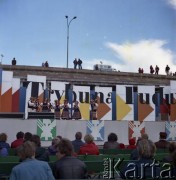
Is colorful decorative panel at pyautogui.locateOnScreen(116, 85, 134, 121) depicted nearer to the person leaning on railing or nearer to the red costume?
the red costume

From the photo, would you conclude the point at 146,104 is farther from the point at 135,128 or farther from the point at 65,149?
the point at 65,149

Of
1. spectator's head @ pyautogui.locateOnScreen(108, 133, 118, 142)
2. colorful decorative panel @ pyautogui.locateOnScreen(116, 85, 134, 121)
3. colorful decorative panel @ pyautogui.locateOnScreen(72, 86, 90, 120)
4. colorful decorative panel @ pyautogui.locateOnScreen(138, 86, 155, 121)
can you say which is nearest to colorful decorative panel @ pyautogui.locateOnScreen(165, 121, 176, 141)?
colorful decorative panel @ pyautogui.locateOnScreen(116, 85, 134, 121)

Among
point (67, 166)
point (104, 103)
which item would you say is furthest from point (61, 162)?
point (104, 103)

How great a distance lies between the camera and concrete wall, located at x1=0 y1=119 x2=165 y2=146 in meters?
19.8

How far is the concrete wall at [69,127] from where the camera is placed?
19750 millimetres

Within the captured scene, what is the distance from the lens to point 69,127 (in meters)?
21.6

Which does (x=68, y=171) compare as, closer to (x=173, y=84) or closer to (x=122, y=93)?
(x=122, y=93)

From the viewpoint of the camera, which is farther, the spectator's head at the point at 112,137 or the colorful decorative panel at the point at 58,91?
the colorful decorative panel at the point at 58,91

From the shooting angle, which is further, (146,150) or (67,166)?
(146,150)

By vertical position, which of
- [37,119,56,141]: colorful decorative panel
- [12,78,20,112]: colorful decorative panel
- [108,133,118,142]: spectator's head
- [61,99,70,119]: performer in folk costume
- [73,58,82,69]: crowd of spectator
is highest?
[73,58,82,69]: crowd of spectator

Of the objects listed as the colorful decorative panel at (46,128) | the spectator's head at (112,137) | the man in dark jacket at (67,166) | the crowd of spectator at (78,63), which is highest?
the crowd of spectator at (78,63)

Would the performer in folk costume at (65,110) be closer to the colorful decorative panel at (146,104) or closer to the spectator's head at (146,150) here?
the colorful decorative panel at (146,104)

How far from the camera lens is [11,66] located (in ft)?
112

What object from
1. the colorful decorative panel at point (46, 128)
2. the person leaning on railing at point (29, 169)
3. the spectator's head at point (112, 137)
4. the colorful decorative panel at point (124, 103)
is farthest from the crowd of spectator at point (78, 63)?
the person leaning on railing at point (29, 169)
